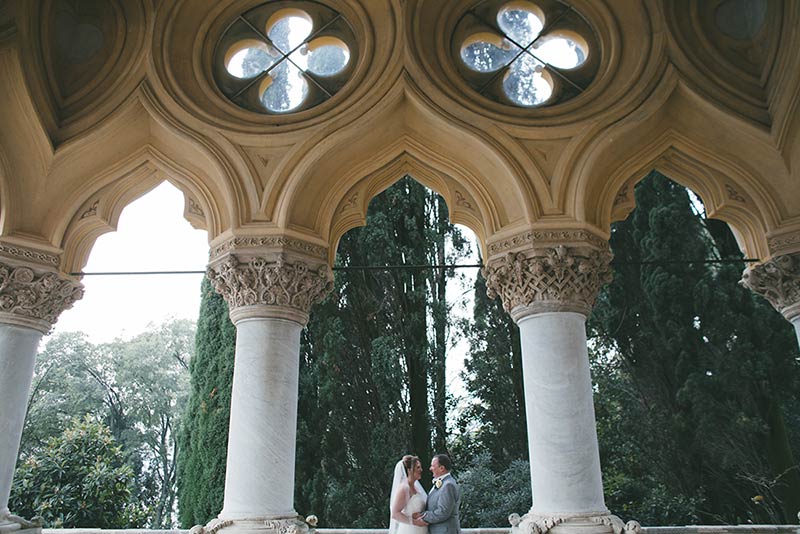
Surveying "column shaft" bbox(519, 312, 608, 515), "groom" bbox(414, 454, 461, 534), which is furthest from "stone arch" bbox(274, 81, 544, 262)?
"groom" bbox(414, 454, 461, 534)

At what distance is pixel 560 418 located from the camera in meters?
4.48

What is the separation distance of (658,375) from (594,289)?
6.45m

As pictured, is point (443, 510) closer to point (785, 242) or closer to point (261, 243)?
point (261, 243)

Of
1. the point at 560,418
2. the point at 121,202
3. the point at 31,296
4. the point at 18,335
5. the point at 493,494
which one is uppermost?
the point at 121,202

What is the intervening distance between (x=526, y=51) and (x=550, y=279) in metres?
2.19

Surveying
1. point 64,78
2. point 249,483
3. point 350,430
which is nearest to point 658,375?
point 350,430

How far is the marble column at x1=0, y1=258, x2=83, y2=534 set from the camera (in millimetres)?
4688

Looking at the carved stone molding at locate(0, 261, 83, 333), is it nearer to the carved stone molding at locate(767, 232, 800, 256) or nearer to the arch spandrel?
the arch spandrel

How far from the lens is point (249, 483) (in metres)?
4.43

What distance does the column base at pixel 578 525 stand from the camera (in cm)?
416

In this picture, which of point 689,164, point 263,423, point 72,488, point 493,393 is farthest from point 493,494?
point 263,423

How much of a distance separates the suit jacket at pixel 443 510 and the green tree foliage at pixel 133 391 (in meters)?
16.0

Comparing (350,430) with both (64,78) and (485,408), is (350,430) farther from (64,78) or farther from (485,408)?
(64,78)

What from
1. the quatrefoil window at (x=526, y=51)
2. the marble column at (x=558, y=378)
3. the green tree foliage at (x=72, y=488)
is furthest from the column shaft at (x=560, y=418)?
the green tree foliage at (x=72, y=488)
